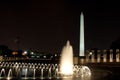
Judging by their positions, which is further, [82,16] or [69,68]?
[82,16]

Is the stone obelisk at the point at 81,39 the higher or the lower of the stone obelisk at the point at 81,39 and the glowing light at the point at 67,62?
the higher

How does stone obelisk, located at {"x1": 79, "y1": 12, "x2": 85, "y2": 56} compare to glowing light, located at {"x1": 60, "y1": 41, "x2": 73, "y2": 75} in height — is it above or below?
above

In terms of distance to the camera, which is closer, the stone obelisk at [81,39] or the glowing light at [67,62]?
the glowing light at [67,62]

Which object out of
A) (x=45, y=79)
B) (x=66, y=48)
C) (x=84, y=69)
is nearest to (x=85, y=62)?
(x=84, y=69)

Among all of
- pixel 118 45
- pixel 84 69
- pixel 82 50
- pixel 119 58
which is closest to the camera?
pixel 84 69

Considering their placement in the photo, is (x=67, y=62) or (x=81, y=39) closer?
(x=67, y=62)

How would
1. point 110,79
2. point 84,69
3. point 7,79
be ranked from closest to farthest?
point 110,79, point 7,79, point 84,69

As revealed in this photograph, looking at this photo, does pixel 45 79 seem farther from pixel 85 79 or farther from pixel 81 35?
pixel 81 35

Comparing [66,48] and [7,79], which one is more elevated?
[66,48]

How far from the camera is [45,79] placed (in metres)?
38.9

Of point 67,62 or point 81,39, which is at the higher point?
point 81,39

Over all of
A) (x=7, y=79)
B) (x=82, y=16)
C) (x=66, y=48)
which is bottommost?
(x=7, y=79)

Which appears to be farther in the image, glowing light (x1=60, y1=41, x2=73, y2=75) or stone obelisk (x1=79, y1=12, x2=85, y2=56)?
stone obelisk (x1=79, y1=12, x2=85, y2=56)

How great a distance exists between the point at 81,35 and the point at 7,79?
59555 mm
